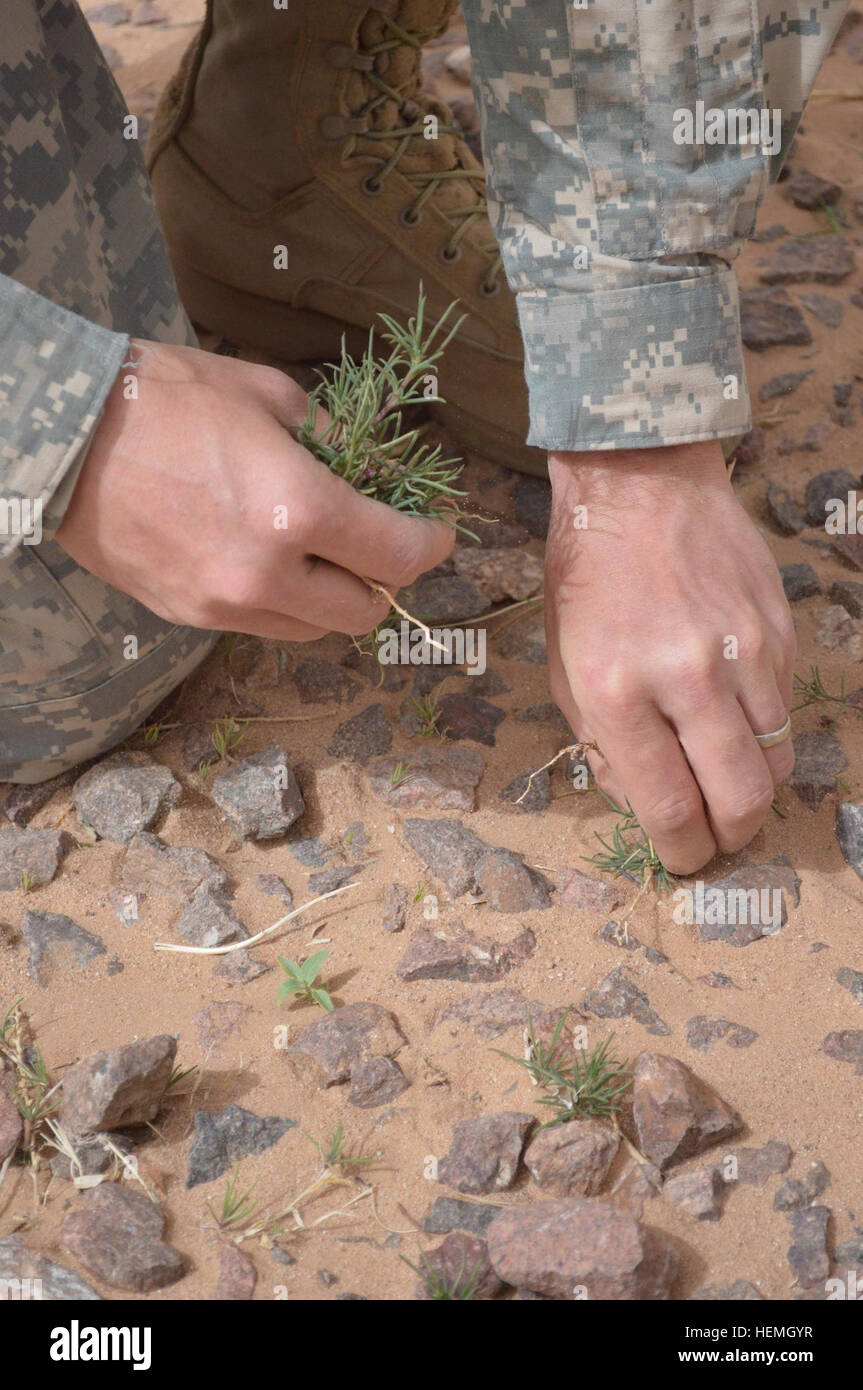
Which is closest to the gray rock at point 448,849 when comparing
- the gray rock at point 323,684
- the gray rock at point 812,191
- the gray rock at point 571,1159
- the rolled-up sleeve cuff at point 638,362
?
the gray rock at point 323,684

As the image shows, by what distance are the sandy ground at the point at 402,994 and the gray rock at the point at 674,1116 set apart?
2.2 inches

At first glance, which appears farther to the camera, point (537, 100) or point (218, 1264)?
point (537, 100)

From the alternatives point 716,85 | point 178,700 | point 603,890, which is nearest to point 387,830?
point 603,890

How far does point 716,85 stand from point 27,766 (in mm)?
1676

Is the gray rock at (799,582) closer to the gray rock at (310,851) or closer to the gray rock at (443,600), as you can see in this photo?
the gray rock at (443,600)

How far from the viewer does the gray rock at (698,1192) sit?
1670 millimetres

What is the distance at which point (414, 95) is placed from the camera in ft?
9.98

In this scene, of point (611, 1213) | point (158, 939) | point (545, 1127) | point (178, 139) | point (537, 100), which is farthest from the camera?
point (178, 139)

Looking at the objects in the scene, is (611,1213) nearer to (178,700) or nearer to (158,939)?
(158,939)

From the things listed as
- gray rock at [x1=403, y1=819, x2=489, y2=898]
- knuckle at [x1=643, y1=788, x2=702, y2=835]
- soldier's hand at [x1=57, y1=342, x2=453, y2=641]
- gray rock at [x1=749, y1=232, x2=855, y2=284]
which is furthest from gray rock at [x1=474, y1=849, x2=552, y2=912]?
gray rock at [x1=749, y1=232, x2=855, y2=284]

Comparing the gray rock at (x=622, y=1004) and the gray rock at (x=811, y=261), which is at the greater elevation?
the gray rock at (x=811, y=261)

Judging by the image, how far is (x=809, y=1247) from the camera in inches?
64.0

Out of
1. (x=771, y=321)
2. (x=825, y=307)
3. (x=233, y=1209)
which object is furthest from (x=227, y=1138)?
(x=825, y=307)

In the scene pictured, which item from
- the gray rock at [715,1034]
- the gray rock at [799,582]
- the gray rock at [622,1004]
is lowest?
the gray rock at [715,1034]
